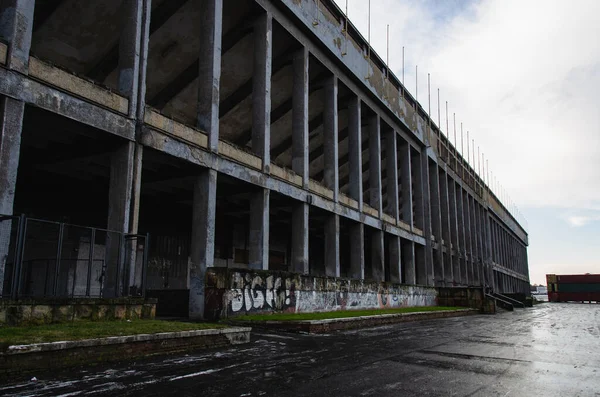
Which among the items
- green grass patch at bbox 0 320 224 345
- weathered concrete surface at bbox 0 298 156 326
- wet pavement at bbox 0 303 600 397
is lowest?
wet pavement at bbox 0 303 600 397

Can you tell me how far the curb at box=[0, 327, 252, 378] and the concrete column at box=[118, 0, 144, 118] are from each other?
6.65 metres

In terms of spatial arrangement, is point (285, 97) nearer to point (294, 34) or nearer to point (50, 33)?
point (294, 34)

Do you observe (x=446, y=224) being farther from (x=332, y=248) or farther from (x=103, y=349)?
(x=103, y=349)

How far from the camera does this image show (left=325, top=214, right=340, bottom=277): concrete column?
21.4m

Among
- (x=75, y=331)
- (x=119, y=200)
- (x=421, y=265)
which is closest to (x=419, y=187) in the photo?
(x=421, y=265)

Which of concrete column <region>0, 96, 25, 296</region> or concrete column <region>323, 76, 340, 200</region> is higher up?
concrete column <region>323, 76, 340, 200</region>

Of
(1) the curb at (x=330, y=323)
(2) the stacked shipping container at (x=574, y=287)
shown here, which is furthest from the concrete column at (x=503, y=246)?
(1) the curb at (x=330, y=323)

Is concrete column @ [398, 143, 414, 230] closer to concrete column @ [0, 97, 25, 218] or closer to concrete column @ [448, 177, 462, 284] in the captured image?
concrete column @ [448, 177, 462, 284]

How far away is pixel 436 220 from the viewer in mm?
37688

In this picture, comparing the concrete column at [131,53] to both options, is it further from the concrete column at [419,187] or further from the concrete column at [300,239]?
the concrete column at [419,187]

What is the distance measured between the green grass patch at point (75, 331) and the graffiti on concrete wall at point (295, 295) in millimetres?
4448

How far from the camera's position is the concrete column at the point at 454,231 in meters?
42.1

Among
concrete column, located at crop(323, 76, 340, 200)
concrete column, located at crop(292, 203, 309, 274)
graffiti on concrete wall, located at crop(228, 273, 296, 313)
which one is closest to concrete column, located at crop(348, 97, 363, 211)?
concrete column, located at crop(323, 76, 340, 200)

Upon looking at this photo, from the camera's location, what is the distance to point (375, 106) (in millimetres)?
28078
